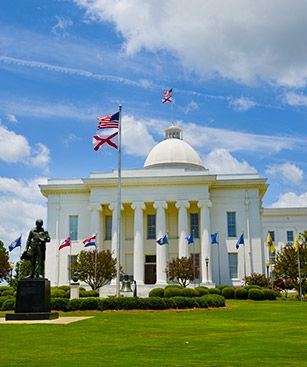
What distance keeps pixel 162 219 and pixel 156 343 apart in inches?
1793

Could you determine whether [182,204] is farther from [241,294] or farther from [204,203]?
[241,294]

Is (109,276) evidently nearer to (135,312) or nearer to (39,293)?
(135,312)

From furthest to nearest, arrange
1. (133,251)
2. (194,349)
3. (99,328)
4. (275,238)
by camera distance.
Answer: (275,238), (133,251), (99,328), (194,349)

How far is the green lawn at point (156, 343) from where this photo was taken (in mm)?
10391

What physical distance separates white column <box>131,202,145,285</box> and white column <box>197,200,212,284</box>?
6.91 meters

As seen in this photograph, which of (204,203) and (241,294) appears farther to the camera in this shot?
(204,203)

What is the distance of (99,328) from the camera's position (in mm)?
17469

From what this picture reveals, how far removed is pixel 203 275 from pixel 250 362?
47683mm

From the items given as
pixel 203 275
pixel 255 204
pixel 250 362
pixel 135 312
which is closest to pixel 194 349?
pixel 250 362

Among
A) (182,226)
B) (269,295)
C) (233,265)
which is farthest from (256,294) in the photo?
(182,226)

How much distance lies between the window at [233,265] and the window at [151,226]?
953 centimetres

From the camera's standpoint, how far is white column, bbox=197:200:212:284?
2254 inches

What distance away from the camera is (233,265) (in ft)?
196

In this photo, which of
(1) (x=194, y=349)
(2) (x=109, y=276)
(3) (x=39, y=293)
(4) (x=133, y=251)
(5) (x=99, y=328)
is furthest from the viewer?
(4) (x=133, y=251)
